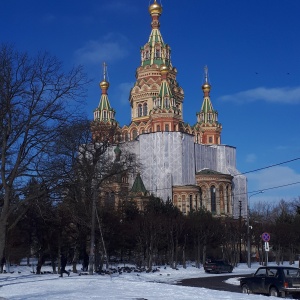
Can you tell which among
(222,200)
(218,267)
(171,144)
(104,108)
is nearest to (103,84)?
(104,108)

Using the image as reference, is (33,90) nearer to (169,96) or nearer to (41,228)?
(41,228)

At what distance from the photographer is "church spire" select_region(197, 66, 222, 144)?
91.4m

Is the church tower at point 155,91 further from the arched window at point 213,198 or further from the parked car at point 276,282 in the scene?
the parked car at point 276,282

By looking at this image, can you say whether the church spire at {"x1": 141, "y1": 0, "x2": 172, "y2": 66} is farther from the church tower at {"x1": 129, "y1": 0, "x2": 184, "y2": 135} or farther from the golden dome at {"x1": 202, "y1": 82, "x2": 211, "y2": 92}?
the golden dome at {"x1": 202, "y1": 82, "x2": 211, "y2": 92}

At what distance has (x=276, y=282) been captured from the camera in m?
18.1

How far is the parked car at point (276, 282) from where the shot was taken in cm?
1762

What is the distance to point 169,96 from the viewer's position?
83.4m

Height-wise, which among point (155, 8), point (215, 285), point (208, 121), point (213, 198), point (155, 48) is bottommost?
point (215, 285)

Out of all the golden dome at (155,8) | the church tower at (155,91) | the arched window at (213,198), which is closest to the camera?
the arched window at (213,198)

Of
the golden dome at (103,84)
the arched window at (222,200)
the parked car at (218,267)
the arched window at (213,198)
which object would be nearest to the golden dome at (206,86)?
the golden dome at (103,84)

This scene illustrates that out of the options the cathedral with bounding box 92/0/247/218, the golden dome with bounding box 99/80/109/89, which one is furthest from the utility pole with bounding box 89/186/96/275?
the golden dome with bounding box 99/80/109/89

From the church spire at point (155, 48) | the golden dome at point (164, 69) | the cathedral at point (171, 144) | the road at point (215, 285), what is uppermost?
the church spire at point (155, 48)

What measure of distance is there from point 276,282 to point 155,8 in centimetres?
8134

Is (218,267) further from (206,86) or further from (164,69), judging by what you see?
(206,86)
